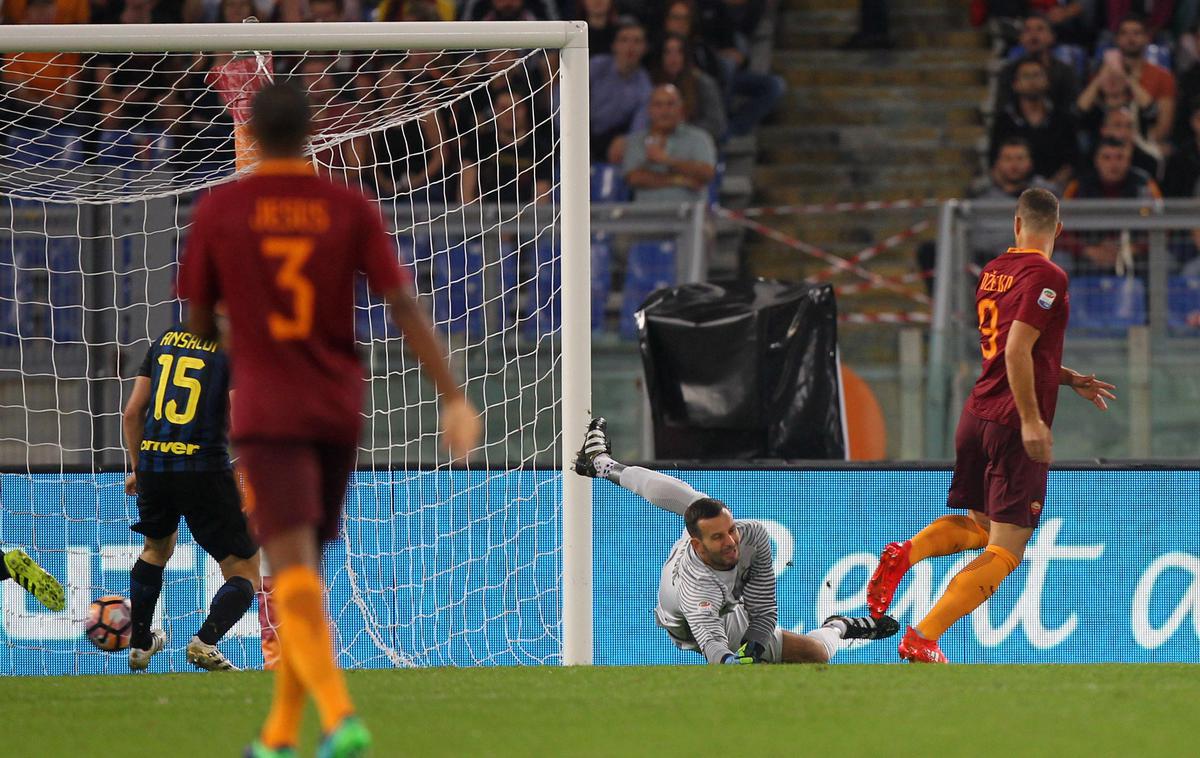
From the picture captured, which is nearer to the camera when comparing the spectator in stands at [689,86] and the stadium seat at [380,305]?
the stadium seat at [380,305]

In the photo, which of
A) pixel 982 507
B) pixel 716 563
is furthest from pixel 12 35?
pixel 982 507

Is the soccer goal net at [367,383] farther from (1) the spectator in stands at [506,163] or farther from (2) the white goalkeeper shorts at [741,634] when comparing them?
(2) the white goalkeeper shorts at [741,634]

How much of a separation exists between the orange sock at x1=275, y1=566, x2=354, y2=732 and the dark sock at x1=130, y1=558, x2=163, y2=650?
140 inches

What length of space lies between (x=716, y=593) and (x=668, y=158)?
6.02 m

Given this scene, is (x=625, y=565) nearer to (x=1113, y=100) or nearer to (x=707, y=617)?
(x=707, y=617)

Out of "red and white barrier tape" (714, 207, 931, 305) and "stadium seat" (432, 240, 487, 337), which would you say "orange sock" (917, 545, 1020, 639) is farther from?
"red and white barrier tape" (714, 207, 931, 305)

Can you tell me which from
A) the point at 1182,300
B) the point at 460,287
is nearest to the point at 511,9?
the point at 460,287

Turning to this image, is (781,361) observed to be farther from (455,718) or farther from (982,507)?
(455,718)

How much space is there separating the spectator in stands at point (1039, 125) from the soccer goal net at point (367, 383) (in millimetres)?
5299

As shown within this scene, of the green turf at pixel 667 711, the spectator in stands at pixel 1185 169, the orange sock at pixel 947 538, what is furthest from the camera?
the spectator in stands at pixel 1185 169

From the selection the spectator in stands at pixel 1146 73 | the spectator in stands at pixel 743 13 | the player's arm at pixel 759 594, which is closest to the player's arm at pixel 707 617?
the player's arm at pixel 759 594

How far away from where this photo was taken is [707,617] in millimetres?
7605

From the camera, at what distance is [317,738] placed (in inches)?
204

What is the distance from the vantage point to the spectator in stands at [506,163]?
30.3 feet
